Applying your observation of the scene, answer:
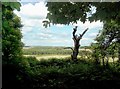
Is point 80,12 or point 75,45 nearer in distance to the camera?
point 80,12

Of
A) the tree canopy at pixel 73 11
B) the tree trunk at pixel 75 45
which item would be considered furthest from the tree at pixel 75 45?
the tree canopy at pixel 73 11

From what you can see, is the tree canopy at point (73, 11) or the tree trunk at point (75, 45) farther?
the tree trunk at point (75, 45)

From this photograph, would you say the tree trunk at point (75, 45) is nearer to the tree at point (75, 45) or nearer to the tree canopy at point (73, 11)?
the tree at point (75, 45)

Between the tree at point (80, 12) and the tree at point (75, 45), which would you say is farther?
the tree at point (75, 45)

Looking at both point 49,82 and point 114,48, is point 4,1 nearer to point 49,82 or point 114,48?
point 49,82

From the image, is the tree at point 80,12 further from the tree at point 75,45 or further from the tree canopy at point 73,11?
the tree at point 75,45

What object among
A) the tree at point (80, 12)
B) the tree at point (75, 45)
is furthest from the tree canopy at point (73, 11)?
the tree at point (75, 45)

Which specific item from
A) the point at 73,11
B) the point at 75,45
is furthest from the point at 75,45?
the point at 73,11

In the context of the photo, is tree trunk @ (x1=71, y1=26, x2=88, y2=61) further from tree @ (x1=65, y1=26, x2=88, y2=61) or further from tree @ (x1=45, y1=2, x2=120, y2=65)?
tree @ (x1=45, y1=2, x2=120, y2=65)

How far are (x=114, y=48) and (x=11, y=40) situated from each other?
27.3 ft

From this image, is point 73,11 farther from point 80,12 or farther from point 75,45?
point 75,45

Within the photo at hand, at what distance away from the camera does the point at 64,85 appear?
1008 cm

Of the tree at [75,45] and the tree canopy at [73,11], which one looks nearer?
the tree canopy at [73,11]

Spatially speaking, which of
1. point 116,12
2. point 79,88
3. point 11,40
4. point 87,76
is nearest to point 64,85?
point 79,88
